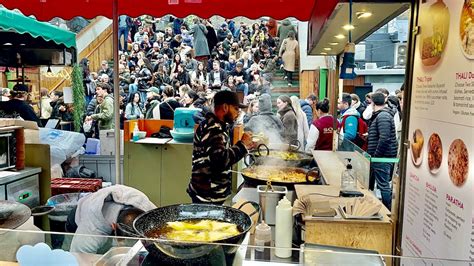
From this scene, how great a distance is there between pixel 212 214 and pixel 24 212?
0.90 m

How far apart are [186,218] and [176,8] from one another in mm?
3304

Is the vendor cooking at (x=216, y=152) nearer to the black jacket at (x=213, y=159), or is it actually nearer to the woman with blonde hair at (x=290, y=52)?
the black jacket at (x=213, y=159)

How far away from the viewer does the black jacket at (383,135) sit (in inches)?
185

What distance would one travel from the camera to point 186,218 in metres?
1.49

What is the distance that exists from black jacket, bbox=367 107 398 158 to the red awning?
1.49m

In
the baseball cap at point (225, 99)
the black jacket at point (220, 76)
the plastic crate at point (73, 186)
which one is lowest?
the plastic crate at point (73, 186)

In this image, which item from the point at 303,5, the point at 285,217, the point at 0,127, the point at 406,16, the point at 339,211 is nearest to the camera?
the point at 285,217

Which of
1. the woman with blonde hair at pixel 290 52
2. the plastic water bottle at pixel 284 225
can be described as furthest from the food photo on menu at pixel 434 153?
the woman with blonde hair at pixel 290 52

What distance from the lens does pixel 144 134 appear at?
17.7 feet

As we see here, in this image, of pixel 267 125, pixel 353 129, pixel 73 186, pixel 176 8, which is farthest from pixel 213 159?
pixel 267 125

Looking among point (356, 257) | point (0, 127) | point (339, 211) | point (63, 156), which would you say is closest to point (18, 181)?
point (0, 127)

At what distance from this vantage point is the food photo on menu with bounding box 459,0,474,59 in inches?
58.4

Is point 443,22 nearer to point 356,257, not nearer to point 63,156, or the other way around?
point 356,257

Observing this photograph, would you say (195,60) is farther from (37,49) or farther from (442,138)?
(442,138)
